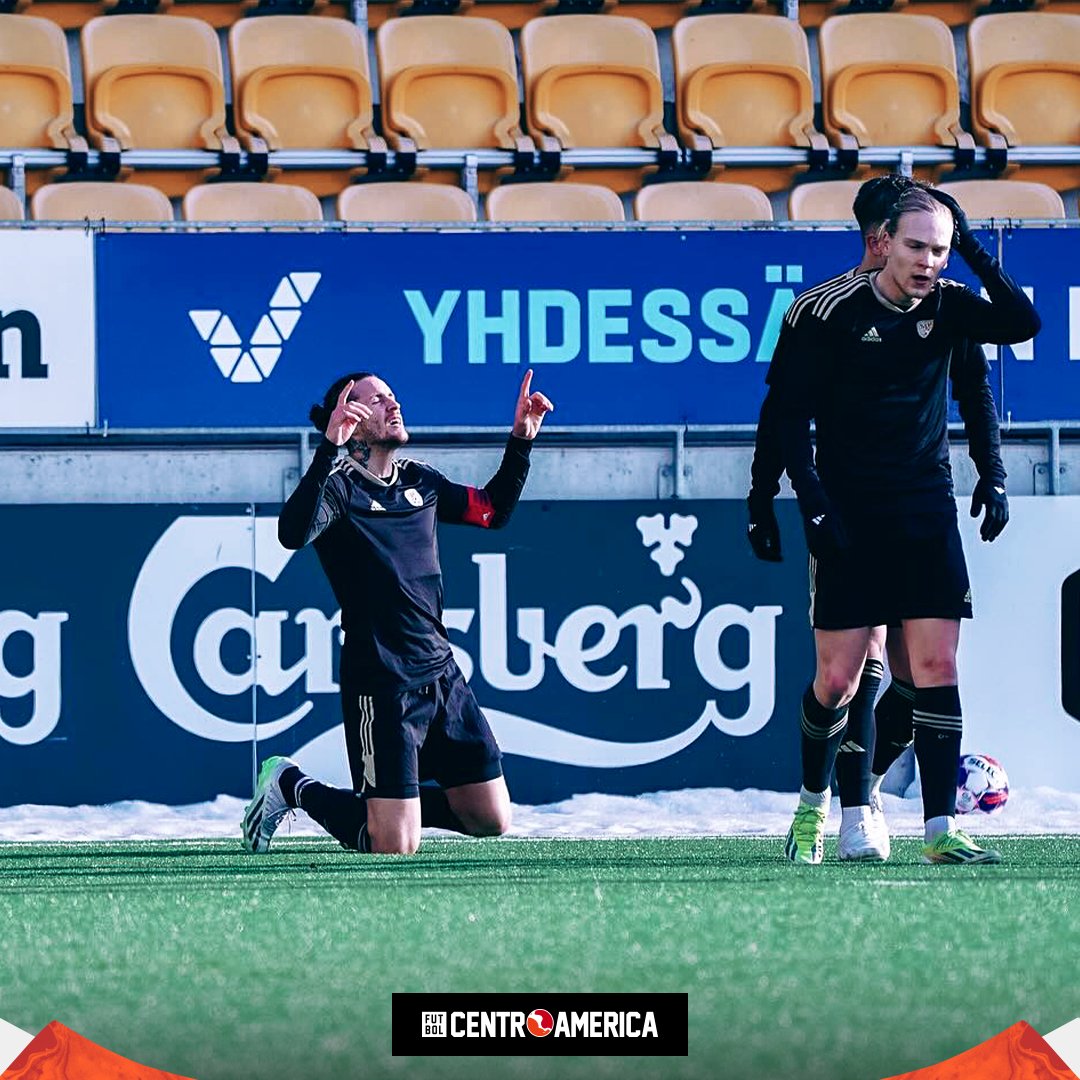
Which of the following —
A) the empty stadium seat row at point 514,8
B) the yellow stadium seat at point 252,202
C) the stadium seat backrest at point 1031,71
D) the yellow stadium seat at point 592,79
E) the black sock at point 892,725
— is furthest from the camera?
the empty stadium seat row at point 514,8

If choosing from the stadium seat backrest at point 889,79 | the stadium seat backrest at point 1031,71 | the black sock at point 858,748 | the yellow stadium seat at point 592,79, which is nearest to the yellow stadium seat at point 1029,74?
the stadium seat backrest at point 1031,71

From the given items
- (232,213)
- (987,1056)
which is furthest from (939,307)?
(232,213)

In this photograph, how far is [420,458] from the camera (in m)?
7.87

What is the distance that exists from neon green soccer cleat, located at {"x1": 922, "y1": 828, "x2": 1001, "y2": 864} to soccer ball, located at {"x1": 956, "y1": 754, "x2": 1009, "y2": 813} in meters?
2.29

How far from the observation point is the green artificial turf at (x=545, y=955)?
8.80ft

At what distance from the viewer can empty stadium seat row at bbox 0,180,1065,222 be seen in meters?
9.30

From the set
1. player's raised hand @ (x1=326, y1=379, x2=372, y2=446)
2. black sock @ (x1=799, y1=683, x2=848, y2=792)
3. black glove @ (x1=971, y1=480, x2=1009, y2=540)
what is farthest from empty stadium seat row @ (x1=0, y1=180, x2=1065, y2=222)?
black sock @ (x1=799, y1=683, x2=848, y2=792)

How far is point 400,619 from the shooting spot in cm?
578

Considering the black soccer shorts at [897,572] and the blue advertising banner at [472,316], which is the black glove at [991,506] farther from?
the blue advertising banner at [472,316]

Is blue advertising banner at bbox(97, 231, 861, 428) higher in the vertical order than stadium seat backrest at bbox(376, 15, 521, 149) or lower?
lower

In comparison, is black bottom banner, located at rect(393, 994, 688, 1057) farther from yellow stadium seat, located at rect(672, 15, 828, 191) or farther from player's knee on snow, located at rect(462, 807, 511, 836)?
yellow stadium seat, located at rect(672, 15, 828, 191)

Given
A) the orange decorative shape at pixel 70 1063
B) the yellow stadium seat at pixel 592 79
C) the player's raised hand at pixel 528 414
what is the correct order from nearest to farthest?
the orange decorative shape at pixel 70 1063 < the player's raised hand at pixel 528 414 < the yellow stadium seat at pixel 592 79

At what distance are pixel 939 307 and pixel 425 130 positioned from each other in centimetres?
559

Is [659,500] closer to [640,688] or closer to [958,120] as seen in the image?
[640,688]
